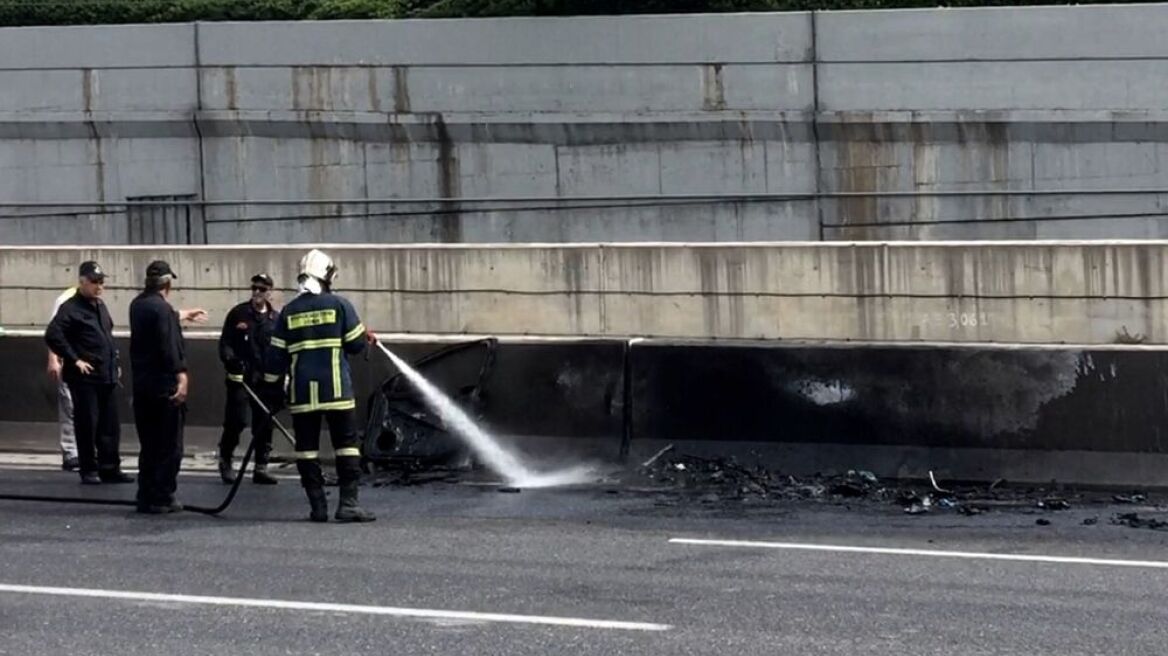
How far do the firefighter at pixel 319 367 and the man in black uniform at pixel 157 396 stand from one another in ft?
3.17

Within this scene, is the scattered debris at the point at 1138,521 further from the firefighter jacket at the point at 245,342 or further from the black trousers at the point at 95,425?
the black trousers at the point at 95,425

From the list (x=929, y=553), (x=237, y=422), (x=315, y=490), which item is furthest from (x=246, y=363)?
(x=929, y=553)

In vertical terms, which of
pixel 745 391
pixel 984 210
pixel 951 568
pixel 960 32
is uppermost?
pixel 960 32

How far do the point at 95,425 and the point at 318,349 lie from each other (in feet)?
10.1

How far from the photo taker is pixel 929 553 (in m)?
9.70

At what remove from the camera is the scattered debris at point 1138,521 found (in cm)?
1055

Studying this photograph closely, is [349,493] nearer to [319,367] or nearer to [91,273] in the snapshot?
[319,367]

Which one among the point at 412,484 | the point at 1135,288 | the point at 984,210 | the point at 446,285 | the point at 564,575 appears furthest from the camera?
the point at 984,210

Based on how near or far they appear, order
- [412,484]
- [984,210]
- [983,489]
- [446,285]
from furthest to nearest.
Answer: [984,210]
[446,285]
[412,484]
[983,489]

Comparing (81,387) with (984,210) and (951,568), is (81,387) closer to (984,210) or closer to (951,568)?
(951,568)

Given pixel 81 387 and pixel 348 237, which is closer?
pixel 81 387

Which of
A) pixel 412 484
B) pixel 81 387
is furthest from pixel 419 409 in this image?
pixel 81 387

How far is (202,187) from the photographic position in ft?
85.8

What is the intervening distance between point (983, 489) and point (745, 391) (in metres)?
1.87
